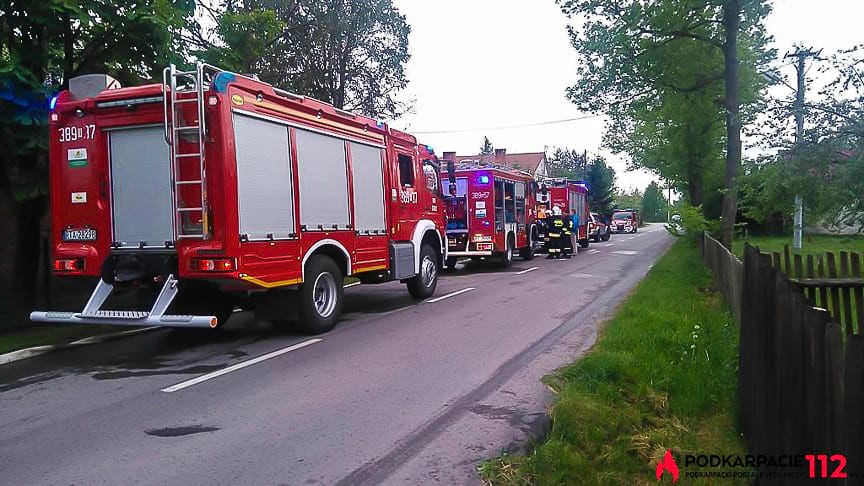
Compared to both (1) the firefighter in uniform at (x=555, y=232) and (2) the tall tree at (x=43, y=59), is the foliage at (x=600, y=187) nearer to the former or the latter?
(1) the firefighter in uniform at (x=555, y=232)

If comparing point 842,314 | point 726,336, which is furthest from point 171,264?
point 842,314

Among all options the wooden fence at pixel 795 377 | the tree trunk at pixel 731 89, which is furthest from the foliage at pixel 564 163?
the wooden fence at pixel 795 377

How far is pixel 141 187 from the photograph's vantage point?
334 inches

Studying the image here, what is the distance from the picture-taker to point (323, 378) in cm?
708

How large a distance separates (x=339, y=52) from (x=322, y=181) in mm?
13353

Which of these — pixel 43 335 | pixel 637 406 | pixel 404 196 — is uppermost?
pixel 404 196

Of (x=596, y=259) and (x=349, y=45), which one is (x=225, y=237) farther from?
(x=596, y=259)

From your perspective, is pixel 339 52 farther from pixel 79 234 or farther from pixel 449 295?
pixel 79 234

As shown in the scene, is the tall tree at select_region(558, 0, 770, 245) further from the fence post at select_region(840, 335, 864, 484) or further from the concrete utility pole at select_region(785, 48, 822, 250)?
the fence post at select_region(840, 335, 864, 484)

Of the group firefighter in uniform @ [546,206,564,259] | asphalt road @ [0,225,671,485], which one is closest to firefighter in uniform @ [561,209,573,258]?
firefighter in uniform @ [546,206,564,259]

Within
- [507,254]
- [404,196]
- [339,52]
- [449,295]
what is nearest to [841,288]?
[404,196]

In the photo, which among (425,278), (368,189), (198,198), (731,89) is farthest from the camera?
(731,89)

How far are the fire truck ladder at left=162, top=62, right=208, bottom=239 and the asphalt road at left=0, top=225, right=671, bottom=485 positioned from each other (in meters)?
1.72

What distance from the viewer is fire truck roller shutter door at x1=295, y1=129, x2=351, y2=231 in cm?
938
